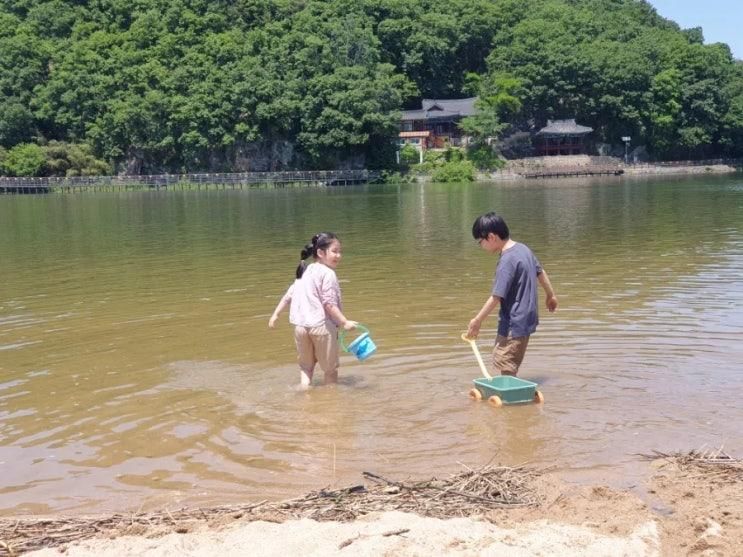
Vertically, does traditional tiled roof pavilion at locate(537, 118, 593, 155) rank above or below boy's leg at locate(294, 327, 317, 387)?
above

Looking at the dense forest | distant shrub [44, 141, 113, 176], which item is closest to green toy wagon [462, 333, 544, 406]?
the dense forest

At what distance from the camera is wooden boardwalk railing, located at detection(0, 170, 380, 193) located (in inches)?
3068

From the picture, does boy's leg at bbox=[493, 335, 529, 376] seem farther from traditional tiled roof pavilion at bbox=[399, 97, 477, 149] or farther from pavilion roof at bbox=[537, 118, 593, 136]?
pavilion roof at bbox=[537, 118, 593, 136]

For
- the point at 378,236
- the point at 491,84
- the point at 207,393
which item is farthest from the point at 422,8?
the point at 207,393

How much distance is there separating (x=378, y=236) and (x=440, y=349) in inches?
593

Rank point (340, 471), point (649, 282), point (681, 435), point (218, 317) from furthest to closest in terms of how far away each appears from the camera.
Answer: point (649, 282), point (218, 317), point (681, 435), point (340, 471)

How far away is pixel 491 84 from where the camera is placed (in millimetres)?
93688

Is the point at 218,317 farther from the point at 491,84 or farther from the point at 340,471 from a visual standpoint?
the point at 491,84

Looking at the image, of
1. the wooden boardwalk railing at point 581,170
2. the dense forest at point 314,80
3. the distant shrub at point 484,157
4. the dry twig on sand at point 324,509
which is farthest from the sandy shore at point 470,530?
the distant shrub at point 484,157

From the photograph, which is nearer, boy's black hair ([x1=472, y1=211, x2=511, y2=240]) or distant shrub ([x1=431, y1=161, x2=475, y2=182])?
boy's black hair ([x1=472, y1=211, x2=511, y2=240])

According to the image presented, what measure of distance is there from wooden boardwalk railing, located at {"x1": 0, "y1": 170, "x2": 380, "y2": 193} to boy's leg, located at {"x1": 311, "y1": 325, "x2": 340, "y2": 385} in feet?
231

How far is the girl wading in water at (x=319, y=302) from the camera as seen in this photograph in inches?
303

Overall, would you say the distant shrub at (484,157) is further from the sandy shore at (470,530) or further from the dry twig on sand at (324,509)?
the sandy shore at (470,530)

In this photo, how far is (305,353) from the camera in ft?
26.7
